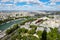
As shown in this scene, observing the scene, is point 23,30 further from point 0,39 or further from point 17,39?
point 17,39

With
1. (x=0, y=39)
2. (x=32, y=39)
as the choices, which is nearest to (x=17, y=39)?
(x=32, y=39)

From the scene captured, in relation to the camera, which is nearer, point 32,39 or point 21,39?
point 32,39

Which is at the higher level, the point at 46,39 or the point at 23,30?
the point at 46,39

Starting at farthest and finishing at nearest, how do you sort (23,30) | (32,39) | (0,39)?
(23,30) → (0,39) → (32,39)

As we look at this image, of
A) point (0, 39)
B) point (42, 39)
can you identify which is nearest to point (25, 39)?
point (42, 39)

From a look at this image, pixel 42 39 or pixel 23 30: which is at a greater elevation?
pixel 42 39

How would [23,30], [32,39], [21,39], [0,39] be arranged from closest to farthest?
[32,39], [21,39], [0,39], [23,30]

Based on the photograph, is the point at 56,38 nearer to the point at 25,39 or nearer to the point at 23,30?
the point at 25,39

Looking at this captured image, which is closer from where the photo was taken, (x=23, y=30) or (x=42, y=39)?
(x=42, y=39)

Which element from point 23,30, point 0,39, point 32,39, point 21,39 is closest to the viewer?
point 32,39
